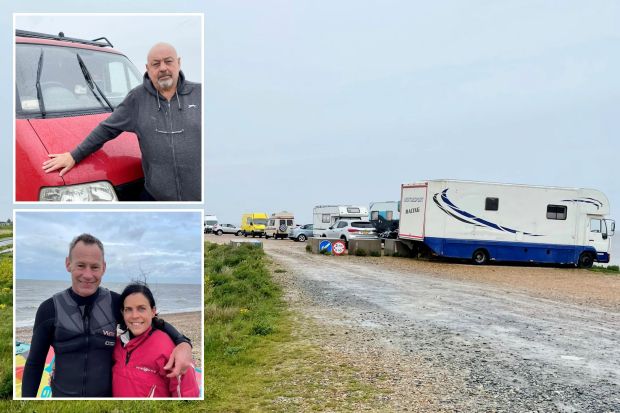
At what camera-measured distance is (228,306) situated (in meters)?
12.6

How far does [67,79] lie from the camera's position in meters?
2.81

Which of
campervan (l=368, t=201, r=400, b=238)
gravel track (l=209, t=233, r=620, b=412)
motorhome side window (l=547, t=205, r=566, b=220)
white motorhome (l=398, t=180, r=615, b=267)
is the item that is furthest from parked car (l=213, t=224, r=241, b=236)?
gravel track (l=209, t=233, r=620, b=412)

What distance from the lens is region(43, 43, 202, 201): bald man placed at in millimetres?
2846

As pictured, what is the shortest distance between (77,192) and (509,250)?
2487 centimetres

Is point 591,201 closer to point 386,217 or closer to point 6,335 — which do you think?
point 386,217

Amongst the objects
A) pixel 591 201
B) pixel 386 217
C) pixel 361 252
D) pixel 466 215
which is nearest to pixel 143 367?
pixel 466 215

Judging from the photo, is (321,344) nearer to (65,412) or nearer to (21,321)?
(65,412)

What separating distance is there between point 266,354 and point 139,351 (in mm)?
5296

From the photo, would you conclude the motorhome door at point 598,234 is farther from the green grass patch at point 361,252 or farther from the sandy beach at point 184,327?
the sandy beach at point 184,327

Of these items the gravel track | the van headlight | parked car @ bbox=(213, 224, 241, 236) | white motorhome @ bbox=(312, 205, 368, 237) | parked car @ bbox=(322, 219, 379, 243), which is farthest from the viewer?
parked car @ bbox=(213, 224, 241, 236)

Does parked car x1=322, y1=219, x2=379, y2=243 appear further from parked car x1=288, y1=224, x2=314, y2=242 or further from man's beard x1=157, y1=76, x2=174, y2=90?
man's beard x1=157, y1=76, x2=174, y2=90

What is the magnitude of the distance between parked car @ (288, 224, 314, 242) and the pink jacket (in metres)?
40.9

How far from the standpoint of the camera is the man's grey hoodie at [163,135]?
9.41ft

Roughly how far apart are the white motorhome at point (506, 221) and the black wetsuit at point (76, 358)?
22.8m
